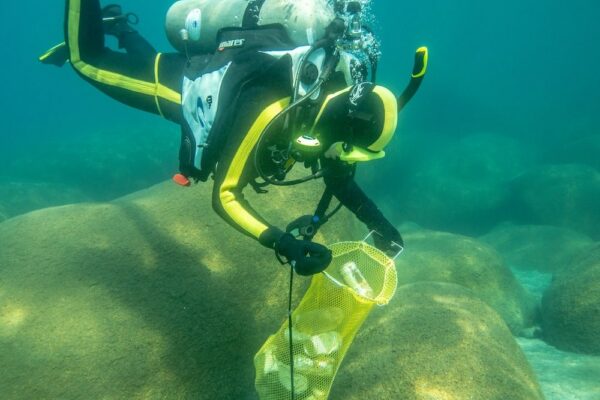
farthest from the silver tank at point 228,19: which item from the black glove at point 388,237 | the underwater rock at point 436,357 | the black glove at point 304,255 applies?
the underwater rock at point 436,357

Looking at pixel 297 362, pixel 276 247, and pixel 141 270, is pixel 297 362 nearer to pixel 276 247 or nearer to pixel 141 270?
pixel 276 247

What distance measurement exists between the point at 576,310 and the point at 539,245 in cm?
574

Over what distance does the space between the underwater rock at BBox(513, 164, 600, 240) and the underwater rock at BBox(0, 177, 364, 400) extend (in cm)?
1137

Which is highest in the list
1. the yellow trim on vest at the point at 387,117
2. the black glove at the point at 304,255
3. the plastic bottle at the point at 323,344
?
the yellow trim on vest at the point at 387,117

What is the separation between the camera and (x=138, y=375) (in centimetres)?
329

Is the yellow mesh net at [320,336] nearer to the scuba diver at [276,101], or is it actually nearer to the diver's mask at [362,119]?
the scuba diver at [276,101]

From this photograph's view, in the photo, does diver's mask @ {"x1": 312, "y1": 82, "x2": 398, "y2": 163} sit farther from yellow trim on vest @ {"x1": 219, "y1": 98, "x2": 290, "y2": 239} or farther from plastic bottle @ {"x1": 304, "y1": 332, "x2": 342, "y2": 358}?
plastic bottle @ {"x1": 304, "y1": 332, "x2": 342, "y2": 358}

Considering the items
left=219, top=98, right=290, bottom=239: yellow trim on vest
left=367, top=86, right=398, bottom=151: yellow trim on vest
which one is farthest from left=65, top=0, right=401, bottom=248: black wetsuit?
left=367, top=86, right=398, bottom=151: yellow trim on vest

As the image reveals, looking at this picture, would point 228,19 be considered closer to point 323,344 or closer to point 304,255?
point 304,255

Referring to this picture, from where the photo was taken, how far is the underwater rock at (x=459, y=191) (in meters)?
13.8

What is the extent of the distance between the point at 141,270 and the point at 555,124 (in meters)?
33.2

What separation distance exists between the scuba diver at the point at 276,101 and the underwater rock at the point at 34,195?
11.3 metres

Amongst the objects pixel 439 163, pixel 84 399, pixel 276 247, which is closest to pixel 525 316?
pixel 276 247

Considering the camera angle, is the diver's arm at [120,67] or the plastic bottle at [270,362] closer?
the plastic bottle at [270,362]
